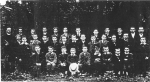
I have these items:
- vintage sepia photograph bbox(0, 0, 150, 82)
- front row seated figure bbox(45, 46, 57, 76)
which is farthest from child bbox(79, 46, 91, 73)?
front row seated figure bbox(45, 46, 57, 76)

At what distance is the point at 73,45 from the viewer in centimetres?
211

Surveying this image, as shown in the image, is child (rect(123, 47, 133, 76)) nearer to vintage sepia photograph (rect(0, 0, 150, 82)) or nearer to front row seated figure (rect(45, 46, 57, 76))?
vintage sepia photograph (rect(0, 0, 150, 82))

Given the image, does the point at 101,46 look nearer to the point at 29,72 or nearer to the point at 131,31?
the point at 131,31

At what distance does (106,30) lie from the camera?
82.5 inches

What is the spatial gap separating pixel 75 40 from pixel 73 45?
5 cm

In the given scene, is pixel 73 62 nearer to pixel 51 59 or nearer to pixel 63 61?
pixel 63 61

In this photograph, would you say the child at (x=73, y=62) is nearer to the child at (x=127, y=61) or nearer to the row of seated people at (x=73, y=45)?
the row of seated people at (x=73, y=45)

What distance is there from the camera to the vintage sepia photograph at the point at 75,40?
6.79ft

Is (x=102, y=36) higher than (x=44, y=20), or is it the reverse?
(x=44, y=20)

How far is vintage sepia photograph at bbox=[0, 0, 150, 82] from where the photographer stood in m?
2.07

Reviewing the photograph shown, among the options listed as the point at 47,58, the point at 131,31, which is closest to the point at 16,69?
the point at 47,58

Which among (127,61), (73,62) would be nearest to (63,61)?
(73,62)

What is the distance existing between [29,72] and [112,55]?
77 centimetres

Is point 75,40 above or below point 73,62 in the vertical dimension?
above
